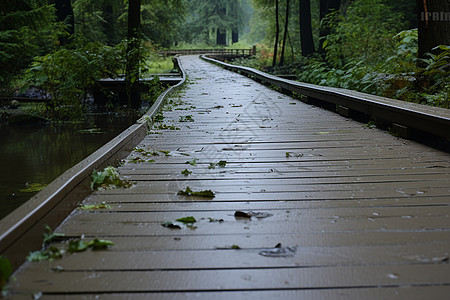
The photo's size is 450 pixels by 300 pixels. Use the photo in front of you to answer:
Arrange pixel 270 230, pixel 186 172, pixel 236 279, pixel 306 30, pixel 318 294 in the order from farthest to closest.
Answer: pixel 306 30 < pixel 186 172 < pixel 270 230 < pixel 236 279 < pixel 318 294

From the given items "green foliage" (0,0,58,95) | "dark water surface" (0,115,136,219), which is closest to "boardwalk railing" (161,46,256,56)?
"green foliage" (0,0,58,95)

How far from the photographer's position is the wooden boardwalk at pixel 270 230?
5.50 feet

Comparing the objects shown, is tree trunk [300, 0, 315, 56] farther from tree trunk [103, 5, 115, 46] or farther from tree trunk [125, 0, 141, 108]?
tree trunk [103, 5, 115, 46]

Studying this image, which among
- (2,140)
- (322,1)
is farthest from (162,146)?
(322,1)

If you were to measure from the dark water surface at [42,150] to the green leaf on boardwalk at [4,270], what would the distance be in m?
3.30

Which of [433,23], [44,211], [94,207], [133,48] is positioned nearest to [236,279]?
[44,211]

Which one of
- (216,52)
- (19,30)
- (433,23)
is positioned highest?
(216,52)

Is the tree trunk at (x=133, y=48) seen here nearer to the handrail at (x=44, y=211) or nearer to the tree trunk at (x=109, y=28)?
the handrail at (x=44, y=211)

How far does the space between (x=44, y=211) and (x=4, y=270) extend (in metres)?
0.47

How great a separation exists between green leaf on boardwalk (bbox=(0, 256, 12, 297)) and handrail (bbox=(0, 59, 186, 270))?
4 cm

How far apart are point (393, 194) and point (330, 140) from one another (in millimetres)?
2082

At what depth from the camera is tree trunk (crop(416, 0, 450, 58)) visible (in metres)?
7.20

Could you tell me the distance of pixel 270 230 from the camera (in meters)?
2.23

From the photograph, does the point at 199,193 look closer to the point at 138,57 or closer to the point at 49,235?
the point at 49,235
